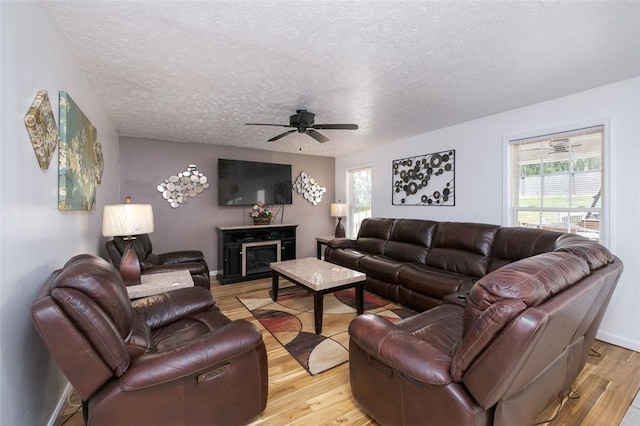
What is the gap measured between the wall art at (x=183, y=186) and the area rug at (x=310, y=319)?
2.13 metres

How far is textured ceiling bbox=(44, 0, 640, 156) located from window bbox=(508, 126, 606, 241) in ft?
1.67

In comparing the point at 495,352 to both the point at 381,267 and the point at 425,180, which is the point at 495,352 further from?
the point at 425,180

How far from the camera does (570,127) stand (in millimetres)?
2842

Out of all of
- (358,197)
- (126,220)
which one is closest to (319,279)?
(126,220)

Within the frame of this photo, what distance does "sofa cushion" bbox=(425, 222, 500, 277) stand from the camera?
3164 mm

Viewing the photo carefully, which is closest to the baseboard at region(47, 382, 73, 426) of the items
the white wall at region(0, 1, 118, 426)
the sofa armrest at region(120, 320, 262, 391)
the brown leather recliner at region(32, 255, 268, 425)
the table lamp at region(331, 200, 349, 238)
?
the white wall at region(0, 1, 118, 426)

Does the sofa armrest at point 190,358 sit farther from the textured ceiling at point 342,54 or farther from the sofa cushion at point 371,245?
the sofa cushion at point 371,245

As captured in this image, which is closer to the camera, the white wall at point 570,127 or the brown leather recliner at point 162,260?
the white wall at point 570,127

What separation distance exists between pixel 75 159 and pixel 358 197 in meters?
4.75

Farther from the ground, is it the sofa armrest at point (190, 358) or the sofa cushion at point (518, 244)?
the sofa cushion at point (518, 244)

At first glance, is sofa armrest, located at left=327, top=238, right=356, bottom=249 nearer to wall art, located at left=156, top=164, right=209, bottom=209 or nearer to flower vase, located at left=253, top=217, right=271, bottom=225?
flower vase, located at left=253, top=217, right=271, bottom=225

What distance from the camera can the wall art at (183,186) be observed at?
4560 mm

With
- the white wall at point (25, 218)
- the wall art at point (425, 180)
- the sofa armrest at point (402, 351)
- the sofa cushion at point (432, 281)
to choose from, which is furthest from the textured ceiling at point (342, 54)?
the sofa cushion at point (432, 281)

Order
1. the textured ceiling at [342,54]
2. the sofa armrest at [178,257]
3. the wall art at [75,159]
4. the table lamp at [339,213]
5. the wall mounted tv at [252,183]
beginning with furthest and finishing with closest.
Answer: the table lamp at [339,213] < the wall mounted tv at [252,183] < the sofa armrest at [178,257] < the wall art at [75,159] < the textured ceiling at [342,54]
